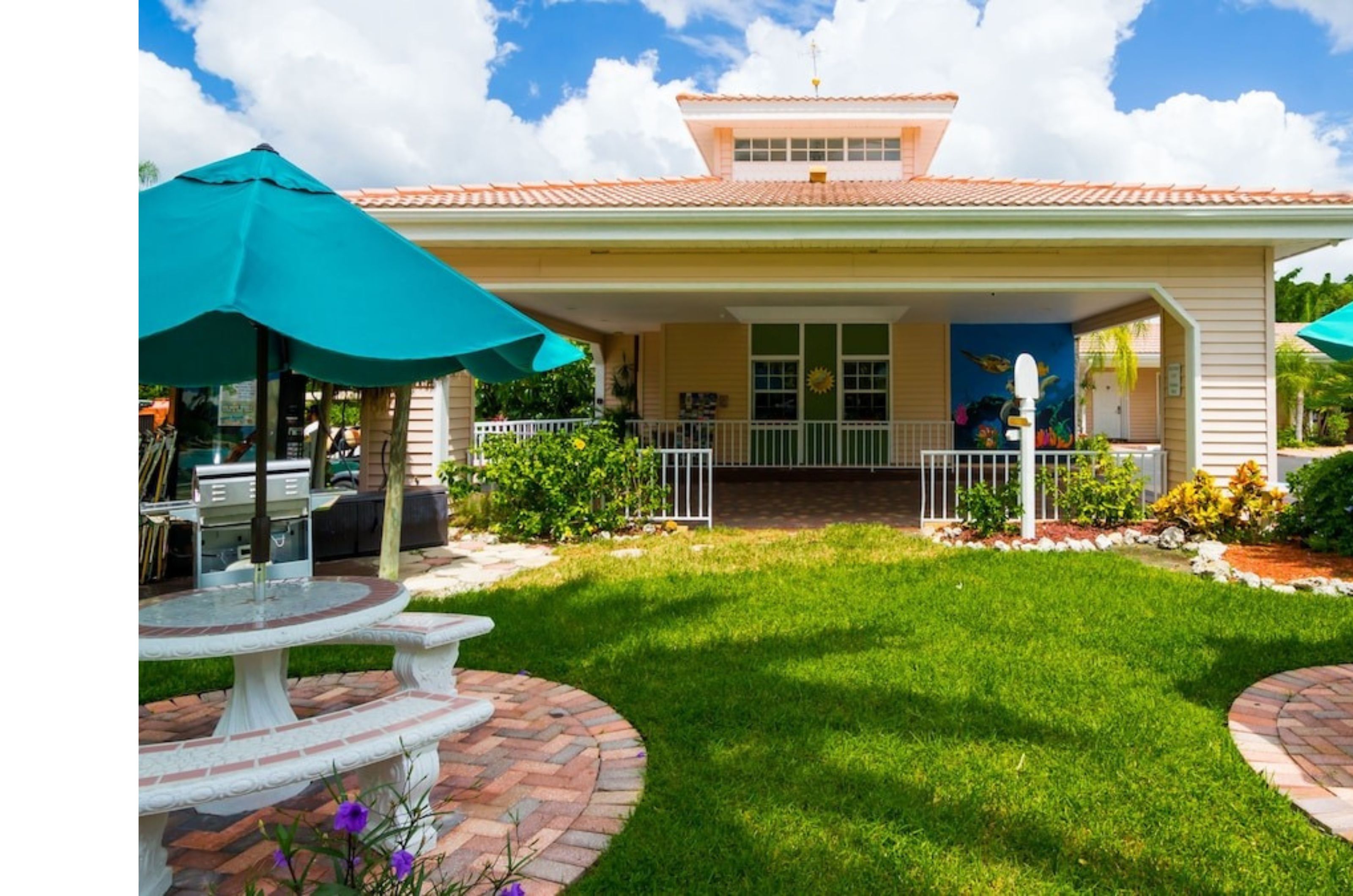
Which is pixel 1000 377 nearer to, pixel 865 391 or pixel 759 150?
pixel 865 391

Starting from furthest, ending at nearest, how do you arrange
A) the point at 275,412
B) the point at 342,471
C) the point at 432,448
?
the point at 342,471 → the point at 432,448 → the point at 275,412

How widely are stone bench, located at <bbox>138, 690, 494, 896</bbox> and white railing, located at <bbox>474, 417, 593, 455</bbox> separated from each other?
21.8 ft

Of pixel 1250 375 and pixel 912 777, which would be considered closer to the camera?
pixel 912 777

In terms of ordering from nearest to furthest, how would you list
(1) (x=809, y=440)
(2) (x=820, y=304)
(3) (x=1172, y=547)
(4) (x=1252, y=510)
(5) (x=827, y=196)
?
1. (3) (x=1172, y=547)
2. (4) (x=1252, y=510)
3. (5) (x=827, y=196)
4. (2) (x=820, y=304)
5. (1) (x=809, y=440)

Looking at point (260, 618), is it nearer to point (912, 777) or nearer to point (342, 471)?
point (912, 777)

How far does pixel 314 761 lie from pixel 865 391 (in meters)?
15.0

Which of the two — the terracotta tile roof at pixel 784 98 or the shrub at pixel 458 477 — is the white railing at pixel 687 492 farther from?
the terracotta tile roof at pixel 784 98

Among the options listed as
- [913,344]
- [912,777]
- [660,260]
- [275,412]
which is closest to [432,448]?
[275,412]

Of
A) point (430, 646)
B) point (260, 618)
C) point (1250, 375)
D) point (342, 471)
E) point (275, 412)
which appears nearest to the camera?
point (260, 618)

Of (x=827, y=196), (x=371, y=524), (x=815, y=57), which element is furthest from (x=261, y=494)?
(x=815, y=57)

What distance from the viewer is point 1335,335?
136 inches

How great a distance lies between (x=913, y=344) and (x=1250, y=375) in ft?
25.5
